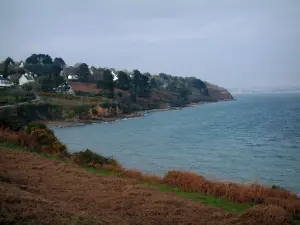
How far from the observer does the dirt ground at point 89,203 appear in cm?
755

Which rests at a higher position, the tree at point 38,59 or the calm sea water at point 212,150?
the tree at point 38,59

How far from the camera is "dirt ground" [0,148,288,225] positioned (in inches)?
297

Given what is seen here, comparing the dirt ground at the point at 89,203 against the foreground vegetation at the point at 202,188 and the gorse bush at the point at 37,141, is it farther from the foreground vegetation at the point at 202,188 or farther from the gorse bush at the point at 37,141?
the gorse bush at the point at 37,141

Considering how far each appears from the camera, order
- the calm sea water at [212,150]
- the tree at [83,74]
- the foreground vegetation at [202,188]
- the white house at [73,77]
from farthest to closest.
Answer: the white house at [73,77]
the tree at [83,74]
the calm sea water at [212,150]
the foreground vegetation at [202,188]

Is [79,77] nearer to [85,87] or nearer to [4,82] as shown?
[85,87]

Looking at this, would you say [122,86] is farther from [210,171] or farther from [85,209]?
[85,209]

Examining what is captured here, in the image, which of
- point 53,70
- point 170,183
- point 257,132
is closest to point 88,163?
point 170,183

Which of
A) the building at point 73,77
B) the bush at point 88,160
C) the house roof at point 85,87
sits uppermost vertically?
the building at point 73,77

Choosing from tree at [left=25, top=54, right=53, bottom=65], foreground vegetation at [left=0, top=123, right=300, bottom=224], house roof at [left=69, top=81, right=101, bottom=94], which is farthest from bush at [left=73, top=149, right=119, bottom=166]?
tree at [left=25, top=54, right=53, bottom=65]

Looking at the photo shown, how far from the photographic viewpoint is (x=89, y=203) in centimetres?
1053

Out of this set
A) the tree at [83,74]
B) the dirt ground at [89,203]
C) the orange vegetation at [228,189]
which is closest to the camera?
the dirt ground at [89,203]

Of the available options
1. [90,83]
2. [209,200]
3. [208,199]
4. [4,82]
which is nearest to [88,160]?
[208,199]

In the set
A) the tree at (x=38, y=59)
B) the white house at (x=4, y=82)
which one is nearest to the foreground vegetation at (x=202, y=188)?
the white house at (x=4, y=82)

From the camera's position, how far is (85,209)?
9.69 metres
